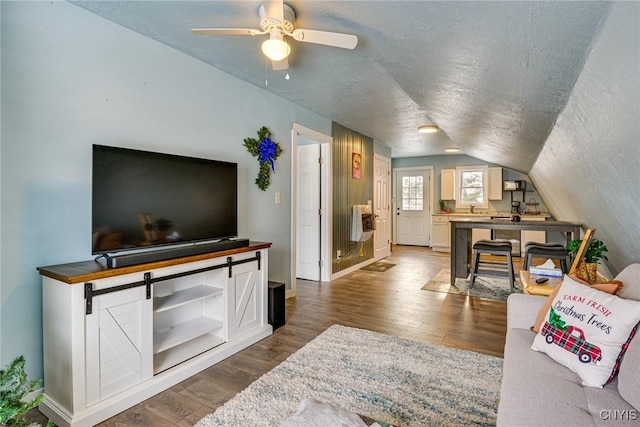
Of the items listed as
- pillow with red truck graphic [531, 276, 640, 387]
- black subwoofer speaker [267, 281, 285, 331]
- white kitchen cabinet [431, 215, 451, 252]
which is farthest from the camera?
white kitchen cabinet [431, 215, 451, 252]

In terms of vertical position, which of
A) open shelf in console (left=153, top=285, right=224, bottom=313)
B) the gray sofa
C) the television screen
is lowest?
the gray sofa

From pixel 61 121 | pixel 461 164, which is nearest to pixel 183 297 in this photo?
pixel 61 121

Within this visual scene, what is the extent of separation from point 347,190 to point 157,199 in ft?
11.6

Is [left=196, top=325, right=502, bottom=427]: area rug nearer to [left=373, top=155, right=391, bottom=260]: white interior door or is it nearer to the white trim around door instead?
[left=373, top=155, right=391, bottom=260]: white interior door

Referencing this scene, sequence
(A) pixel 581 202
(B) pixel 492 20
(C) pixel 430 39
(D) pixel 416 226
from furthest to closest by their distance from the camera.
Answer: (D) pixel 416 226
(A) pixel 581 202
(C) pixel 430 39
(B) pixel 492 20

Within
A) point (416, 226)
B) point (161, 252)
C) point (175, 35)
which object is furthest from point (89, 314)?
point (416, 226)

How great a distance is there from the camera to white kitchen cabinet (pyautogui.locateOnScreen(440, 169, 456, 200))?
8.09m

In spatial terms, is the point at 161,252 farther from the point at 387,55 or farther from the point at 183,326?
the point at 387,55

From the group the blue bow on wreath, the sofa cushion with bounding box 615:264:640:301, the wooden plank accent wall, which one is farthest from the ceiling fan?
the wooden plank accent wall

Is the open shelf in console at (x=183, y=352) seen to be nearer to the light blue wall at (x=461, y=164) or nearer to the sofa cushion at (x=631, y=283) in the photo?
the sofa cushion at (x=631, y=283)

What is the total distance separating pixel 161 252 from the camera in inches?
82.8

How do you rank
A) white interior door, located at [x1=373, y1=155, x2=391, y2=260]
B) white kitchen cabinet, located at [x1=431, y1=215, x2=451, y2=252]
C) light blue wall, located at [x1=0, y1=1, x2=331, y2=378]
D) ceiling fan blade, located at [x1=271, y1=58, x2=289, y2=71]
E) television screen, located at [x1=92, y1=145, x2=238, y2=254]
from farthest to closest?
white kitchen cabinet, located at [x1=431, y1=215, x2=451, y2=252] → white interior door, located at [x1=373, y1=155, x2=391, y2=260] → ceiling fan blade, located at [x1=271, y1=58, x2=289, y2=71] → television screen, located at [x1=92, y1=145, x2=238, y2=254] → light blue wall, located at [x1=0, y1=1, x2=331, y2=378]

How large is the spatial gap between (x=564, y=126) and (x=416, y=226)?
256 inches

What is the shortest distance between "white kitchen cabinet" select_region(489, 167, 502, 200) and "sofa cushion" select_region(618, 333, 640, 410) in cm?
704
